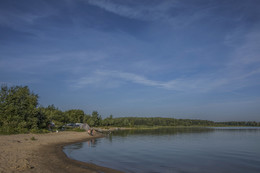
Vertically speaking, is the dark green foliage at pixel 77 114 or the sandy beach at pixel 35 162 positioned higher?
the dark green foliage at pixel 77 114

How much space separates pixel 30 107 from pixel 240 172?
53242 millimetres

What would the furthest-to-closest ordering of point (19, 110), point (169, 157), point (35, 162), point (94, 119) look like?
point (94, 119) < point (19, 110) < point (169, 157) < point (35, 162)

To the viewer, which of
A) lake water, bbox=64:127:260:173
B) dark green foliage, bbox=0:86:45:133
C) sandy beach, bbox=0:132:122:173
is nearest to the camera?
sandy beach, bbox=0:132:122:173

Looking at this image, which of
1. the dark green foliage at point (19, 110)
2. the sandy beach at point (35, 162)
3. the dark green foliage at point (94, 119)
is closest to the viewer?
→ the sandy beach at point (35, 162)

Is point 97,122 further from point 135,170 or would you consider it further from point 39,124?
point 135,170

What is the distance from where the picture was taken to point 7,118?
158 ft

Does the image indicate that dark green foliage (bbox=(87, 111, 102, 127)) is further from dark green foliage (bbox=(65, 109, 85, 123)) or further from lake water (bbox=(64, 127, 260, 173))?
lake water (bbox=(64, 127, 260, 173))

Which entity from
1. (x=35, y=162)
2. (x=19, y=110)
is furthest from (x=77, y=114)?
(x=35, y=162)

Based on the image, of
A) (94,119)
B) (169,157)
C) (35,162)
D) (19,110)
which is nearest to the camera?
(35,162)

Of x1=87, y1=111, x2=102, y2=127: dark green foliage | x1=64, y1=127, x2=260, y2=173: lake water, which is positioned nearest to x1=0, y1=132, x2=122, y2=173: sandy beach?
x1=64, y1=127, x2=260, y2=173: lake water

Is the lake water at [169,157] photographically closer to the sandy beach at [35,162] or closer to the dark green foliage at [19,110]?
the sandy beach at [35,162]

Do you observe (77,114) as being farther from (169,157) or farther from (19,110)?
(169,157)

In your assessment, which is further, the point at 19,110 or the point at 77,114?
the point at 77,114

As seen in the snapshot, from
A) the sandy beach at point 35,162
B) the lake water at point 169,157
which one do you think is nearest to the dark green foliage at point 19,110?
the lake water at point 169,157
